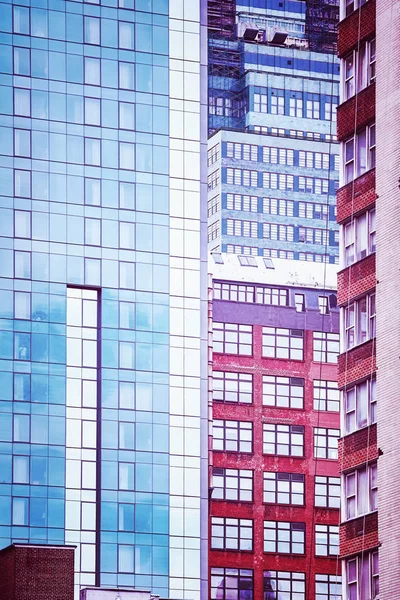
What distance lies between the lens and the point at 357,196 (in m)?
73.5

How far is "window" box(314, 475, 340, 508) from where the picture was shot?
15300 centimetres

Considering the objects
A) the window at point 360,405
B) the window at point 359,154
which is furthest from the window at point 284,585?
the window at point 359,154

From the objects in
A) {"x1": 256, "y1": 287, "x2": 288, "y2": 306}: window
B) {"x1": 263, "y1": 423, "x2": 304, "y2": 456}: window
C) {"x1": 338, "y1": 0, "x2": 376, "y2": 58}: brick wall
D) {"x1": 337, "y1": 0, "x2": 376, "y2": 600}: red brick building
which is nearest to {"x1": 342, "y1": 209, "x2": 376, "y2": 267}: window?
{"x1": 337, "y1": 0, "x2": 376, "y2": 600}: red brick building

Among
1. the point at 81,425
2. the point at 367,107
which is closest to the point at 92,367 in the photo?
the point at 81,425

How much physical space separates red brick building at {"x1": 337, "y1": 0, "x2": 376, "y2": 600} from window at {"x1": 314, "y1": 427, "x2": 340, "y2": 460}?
81.0m

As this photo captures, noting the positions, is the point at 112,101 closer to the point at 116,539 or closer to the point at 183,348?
the point at 183,348

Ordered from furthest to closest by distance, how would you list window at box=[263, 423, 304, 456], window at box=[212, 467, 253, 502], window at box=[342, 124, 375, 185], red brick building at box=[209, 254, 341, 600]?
window at box=[263, 423, 304, 456]
window at box=[212, 467, 253, 502]
red brick building at box=[209, 254, 341, 600]
window at box=[342, 124, 375, 185]

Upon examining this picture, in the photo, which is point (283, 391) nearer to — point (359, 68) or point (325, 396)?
point (325, 396)

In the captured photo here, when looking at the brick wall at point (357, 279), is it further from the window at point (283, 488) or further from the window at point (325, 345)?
the window at point (325, 345)

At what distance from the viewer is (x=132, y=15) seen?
144500mm

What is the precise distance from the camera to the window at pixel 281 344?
6181 inches

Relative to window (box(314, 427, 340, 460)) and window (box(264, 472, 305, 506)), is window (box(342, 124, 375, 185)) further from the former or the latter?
window (box(314, 427, 340, 460))

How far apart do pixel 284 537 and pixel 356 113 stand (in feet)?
268

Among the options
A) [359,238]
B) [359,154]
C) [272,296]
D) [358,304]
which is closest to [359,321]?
[358,304]
